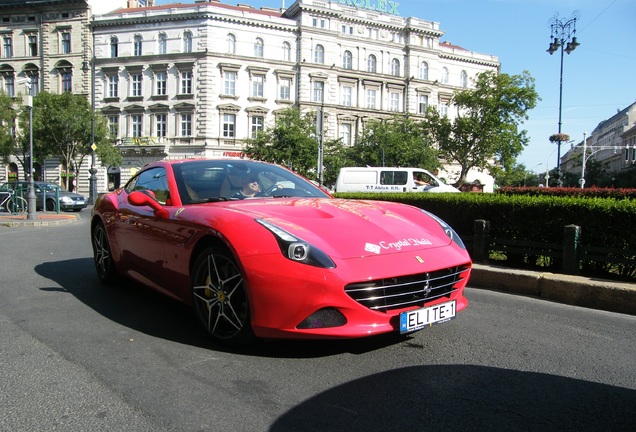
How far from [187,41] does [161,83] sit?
5.04 metres

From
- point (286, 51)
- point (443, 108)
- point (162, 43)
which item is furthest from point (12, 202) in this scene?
point (443, 108)

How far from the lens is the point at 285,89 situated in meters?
50.2

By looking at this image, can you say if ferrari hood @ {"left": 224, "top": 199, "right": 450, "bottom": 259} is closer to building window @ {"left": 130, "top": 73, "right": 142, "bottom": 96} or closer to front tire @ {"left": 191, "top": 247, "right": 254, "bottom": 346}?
front tire @ {"left": 191, "top": 247, "right": 254, "bottom": 346}

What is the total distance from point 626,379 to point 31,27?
59700 millimetres

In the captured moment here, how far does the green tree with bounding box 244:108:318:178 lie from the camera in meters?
38.9

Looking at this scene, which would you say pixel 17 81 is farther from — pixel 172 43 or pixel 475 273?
pixel 475 273

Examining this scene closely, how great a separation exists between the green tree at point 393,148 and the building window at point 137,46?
939 inches

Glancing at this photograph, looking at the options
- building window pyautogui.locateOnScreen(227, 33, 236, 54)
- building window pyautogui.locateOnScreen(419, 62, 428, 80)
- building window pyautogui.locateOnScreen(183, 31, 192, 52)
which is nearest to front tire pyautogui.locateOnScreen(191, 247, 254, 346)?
building window pyautogui.locateOnScreen(227, 33, 236, 54)

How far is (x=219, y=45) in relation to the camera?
1855 inches

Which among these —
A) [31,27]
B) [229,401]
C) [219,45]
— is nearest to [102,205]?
[229,401]

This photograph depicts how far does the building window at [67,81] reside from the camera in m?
48.5

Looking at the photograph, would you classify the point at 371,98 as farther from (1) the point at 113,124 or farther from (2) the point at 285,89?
(1) the point at 113,124

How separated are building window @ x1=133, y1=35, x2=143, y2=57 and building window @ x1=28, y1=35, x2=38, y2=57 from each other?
35.6ft

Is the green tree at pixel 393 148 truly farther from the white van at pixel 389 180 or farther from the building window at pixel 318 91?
the white van at pixel 389 180
